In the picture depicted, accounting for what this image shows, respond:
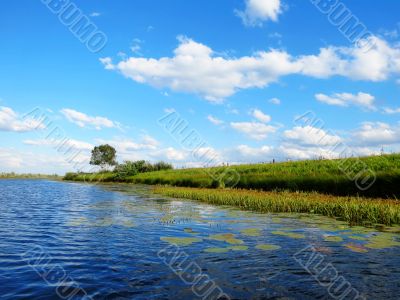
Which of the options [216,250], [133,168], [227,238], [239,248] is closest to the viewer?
[216,250]

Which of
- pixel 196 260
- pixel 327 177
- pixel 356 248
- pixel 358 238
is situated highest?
pixel 327 177

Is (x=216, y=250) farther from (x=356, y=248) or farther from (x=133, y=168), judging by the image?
(x=133, y=168)

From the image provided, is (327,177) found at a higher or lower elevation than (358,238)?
higher

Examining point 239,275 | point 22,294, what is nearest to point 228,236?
point 239,275

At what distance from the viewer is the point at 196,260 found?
990 centimetres

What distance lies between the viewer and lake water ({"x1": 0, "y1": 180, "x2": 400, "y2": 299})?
7.57m

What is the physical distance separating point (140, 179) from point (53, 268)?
5866 cm

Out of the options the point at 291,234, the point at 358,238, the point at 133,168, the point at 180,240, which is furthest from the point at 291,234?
the point at 133,168

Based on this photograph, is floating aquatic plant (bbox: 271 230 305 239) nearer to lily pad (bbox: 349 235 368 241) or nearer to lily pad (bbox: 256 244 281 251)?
lily pad (bbox: 349 235 368 241)

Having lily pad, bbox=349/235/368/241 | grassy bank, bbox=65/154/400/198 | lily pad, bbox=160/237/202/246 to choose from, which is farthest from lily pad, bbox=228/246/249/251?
grassy bank, bbox=65/154/400/198

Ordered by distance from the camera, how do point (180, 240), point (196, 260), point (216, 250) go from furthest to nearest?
point (180, 240), point (216, 250), point (196, 260)

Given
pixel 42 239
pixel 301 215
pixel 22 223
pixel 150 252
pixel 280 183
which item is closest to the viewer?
pixel 150 252

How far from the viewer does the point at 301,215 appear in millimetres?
19797

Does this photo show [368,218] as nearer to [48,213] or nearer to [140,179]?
[48,213]
